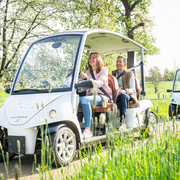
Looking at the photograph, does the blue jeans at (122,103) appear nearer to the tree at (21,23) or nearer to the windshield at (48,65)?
the windshield at (48,65)

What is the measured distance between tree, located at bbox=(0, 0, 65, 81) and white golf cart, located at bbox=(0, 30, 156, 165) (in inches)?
317

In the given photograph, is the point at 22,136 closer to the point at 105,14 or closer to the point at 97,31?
the point at 97,31

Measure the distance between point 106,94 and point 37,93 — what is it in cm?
132

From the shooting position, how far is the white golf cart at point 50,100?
3.95 m

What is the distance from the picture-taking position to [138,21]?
933 inches

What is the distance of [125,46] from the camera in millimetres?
6844

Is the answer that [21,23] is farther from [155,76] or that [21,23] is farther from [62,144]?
[155,76]

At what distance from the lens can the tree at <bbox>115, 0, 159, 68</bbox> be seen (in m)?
22.9

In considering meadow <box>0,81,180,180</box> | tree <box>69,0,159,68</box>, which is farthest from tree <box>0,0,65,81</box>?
meadow <box>0,81,180,180</box>

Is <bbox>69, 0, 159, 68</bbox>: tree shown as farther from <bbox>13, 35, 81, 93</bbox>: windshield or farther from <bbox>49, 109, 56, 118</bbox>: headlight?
<bbox>49, 109, 56, 118</bbox>: headlight

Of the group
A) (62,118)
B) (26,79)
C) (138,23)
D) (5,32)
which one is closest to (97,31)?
(26,79)

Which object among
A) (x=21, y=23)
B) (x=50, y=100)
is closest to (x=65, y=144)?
(x=50, y=100)

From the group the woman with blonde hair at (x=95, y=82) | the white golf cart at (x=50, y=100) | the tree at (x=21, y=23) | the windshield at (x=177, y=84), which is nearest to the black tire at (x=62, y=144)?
the white golf cart at (x=50, y=100)

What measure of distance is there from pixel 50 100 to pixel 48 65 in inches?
42.9
